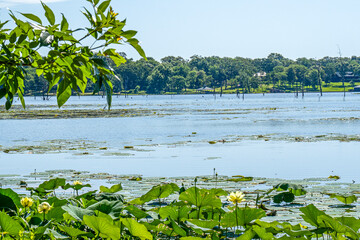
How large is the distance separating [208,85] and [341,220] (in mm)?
195748

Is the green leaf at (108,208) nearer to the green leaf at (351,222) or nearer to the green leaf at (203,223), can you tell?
the green leaf at (203,223)

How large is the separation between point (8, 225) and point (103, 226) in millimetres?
598

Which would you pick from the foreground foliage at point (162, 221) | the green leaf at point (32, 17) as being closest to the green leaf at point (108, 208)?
the foreground foliage at point (162, 221)

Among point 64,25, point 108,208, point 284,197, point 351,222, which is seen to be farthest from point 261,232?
point 284,197

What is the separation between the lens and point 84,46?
142 inches

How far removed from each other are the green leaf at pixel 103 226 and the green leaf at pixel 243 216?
99 cm

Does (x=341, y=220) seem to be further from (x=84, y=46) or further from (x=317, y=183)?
(x=317, y=183)

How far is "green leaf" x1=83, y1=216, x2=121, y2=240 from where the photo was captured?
10.3 ft

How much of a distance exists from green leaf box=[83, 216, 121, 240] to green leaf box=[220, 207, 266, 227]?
99 centimetres

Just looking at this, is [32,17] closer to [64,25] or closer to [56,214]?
[64,25]

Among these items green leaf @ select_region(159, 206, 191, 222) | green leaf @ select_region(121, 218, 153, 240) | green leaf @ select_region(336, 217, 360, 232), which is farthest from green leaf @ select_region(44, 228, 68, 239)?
green leaf @ select_region(336, 217, 360, 232)

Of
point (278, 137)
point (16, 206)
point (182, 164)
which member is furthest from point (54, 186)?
point (278, 137)

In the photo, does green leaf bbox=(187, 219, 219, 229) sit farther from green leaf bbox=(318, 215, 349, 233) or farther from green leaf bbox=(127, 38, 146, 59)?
green leaf bbox=(127, 38, 146, 59)

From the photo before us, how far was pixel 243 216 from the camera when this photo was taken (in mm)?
3869
